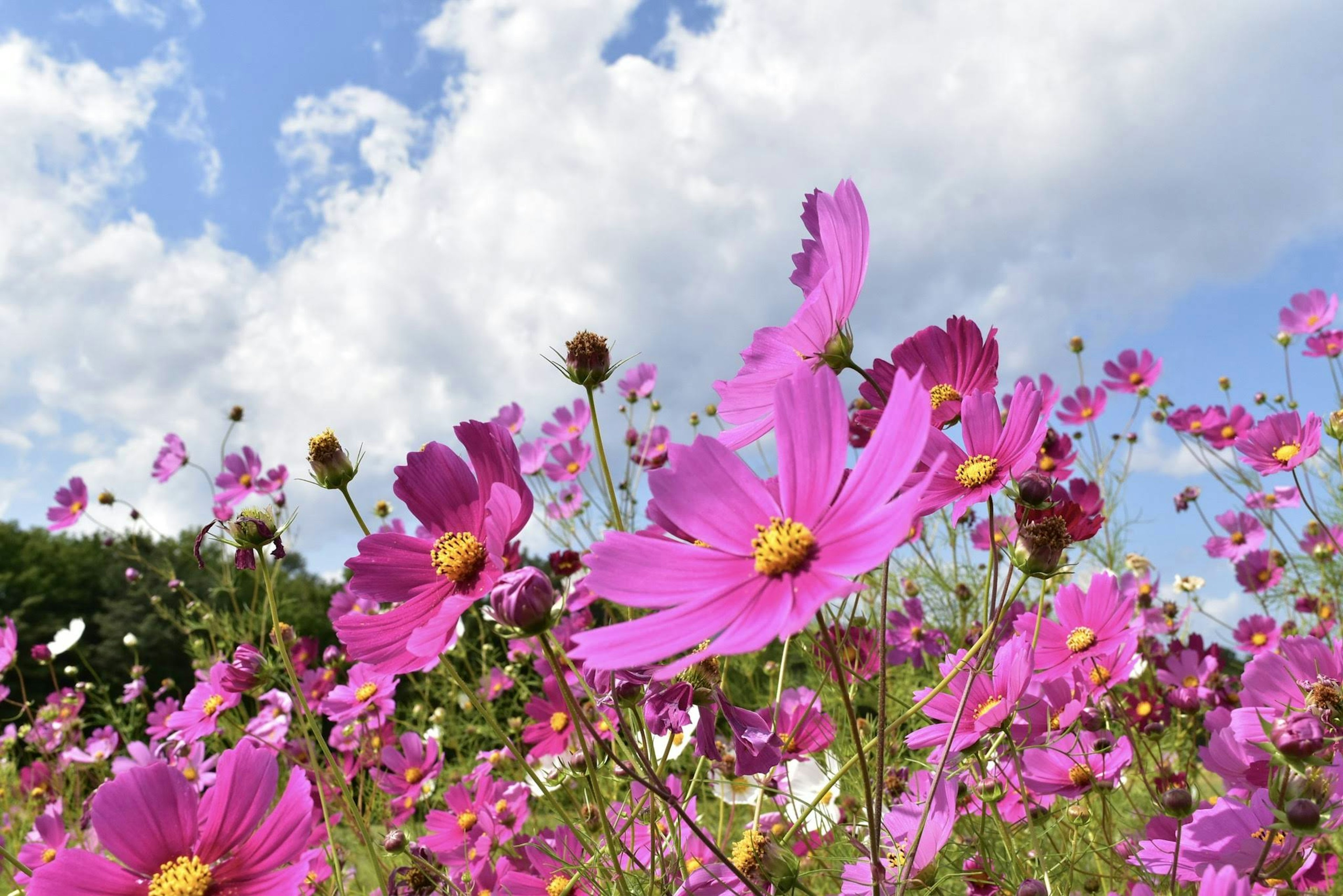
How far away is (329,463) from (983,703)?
0.72 metres

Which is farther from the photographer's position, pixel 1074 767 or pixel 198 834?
pixel 1074 767

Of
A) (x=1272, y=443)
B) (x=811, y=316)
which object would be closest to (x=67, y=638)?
(x=811, y=316)

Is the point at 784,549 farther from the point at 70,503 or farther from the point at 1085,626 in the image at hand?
the point at 70,503

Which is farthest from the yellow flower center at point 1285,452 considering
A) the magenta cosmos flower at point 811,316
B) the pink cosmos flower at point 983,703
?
the magenta cosmos flower at point 811,316

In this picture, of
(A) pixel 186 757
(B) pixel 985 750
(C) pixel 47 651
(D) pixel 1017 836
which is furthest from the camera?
(C) pixel 47 651

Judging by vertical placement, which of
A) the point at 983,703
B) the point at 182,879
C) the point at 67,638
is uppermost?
the point at 67,638

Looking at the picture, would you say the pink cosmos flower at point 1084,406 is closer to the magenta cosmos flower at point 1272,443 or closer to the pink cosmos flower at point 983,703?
the magenta cosmos flower at point 1272,443

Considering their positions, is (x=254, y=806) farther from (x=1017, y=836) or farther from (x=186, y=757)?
(x=186, y=757)

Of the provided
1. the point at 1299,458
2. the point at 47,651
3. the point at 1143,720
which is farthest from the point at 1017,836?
the point at 47,651

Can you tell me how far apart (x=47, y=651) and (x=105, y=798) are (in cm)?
237

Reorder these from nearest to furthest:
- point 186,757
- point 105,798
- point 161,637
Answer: point 105,798, point 186,757, point 161,637

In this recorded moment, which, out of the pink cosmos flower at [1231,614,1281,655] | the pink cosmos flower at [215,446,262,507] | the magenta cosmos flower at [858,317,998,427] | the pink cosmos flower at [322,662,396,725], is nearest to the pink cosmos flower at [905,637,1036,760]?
the magenta cosmos flower at [858,317,998,427]

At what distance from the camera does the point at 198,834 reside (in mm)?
689

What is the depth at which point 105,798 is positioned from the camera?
0.65m
